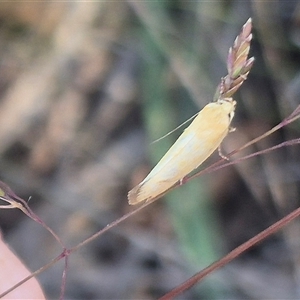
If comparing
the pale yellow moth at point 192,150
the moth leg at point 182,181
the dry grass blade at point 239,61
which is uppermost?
the dry grass blade at point 239,61

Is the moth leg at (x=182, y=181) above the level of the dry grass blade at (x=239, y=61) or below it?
below

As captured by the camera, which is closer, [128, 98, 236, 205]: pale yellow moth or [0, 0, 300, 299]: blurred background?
[128, 98, 236, 205]: pale yellow moth

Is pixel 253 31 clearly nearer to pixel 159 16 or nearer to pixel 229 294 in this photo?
pixel 159 16

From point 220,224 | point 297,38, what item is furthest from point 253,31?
point 220,224

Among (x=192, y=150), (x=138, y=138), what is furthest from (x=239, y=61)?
(x=138, y=138)

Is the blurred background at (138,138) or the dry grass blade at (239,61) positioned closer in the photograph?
the dry grass blade at (239,61)
